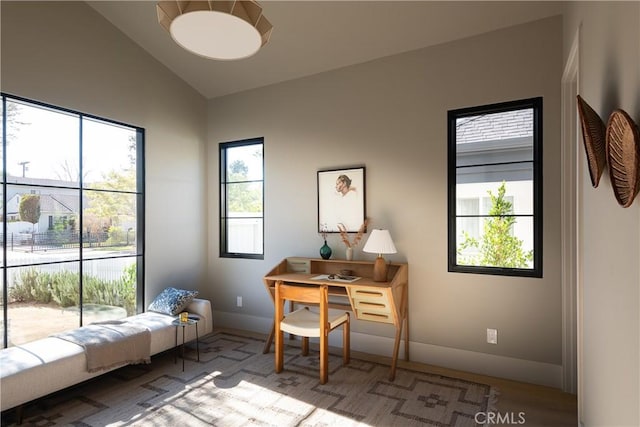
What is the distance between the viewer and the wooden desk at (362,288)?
304 cm

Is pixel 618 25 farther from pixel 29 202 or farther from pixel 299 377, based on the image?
pixel 29 202

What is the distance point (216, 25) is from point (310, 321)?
234 centimetres

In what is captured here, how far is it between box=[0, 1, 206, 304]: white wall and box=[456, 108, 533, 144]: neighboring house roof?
3098 mm

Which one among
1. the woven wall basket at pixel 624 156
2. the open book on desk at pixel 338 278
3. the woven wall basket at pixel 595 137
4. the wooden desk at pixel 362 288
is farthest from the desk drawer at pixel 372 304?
the woven wall basket at pixel 624 156

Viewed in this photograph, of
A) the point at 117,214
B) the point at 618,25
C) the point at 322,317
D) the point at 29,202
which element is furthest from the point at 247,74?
the point at 618,25

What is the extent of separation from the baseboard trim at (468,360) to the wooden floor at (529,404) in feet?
0.18

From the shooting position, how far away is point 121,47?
3.70m

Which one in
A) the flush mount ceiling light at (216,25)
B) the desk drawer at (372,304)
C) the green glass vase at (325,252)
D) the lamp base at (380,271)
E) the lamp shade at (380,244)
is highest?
the flush mount ceiling light at (216,25)

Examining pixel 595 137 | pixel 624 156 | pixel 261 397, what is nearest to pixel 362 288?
pixel 261 397

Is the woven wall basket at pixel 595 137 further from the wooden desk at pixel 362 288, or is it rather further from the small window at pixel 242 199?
the small window at pixel 242 199

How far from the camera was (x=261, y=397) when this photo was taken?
2750 mm

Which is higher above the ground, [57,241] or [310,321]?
[57,241]

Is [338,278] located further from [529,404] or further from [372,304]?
A: [529,404]

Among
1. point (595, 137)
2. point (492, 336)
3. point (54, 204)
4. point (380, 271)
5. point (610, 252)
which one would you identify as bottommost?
point (492, 336)
